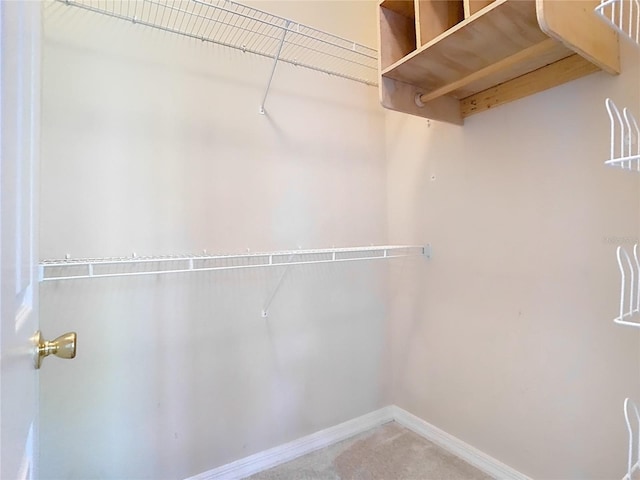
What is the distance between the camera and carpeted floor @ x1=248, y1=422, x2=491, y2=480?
1606 millimetres

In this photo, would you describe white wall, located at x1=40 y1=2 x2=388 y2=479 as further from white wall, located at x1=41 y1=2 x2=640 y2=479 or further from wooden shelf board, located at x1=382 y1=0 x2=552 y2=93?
wooden shelf board, located at x1=382 y1=0 x2=552 y2=93

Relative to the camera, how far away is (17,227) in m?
0.48

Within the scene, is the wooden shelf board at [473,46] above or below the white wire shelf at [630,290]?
above

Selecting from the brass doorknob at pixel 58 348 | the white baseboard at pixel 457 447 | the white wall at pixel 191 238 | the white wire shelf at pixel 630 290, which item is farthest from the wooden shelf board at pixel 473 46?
the white baseboard at pixel 457 447

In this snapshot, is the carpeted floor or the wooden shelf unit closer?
the wooden shelf unit

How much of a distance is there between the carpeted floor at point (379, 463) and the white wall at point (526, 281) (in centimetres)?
15

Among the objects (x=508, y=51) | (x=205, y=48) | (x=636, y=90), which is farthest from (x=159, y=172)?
(x=636, y=90)

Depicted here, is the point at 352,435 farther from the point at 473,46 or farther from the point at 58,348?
the point at 473,46

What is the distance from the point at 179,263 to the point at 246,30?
107 cm

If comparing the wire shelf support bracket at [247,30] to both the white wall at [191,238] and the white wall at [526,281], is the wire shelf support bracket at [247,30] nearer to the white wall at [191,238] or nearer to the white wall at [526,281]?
the white wall at [191,238]

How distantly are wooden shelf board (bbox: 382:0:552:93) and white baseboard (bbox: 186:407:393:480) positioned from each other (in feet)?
6.03

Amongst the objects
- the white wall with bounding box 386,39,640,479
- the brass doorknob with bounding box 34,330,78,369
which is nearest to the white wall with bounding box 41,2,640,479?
the white wall with bounding box 386,39,640,479

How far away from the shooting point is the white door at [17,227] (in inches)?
15.5

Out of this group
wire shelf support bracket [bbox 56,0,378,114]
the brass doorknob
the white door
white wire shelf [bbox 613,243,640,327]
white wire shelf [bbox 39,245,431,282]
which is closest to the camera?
the white door
